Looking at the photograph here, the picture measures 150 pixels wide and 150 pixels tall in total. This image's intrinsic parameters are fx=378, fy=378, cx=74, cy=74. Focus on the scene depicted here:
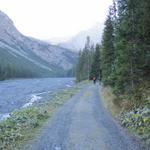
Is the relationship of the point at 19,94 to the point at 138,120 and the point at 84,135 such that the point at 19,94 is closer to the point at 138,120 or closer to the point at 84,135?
the point at 138,120

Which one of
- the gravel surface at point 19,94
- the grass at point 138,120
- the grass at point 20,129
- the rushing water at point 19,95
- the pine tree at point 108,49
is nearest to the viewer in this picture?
the grass at point 20,129

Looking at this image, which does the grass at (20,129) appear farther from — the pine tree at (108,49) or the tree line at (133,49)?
the pine tree at (108,49)

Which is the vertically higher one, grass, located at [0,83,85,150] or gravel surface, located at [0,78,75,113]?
grass, located at [0,83,85,150]

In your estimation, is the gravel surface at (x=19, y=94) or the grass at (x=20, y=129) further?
the gravel surface at (x=19, y=94)

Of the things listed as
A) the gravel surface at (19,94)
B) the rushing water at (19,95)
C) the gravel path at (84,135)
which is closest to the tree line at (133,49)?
the gravel path at (84,135)

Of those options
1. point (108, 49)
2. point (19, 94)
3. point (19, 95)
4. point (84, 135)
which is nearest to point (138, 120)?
point (84, 135)

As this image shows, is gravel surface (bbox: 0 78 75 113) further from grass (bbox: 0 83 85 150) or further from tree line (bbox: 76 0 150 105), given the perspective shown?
tree line (bbox: 76 0 150 105)

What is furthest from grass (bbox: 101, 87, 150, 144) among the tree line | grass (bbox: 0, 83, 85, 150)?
grass (bbox: 0, 83, 85, 150)

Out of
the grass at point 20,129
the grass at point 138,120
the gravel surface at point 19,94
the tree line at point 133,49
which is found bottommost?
the gravel surface at point 19,94

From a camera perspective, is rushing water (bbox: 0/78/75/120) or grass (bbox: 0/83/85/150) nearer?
grass (bbox: 0/83/85/150)

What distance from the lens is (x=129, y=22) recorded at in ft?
95.0

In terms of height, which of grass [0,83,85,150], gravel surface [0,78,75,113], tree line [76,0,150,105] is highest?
tree line [76,0,150,105]

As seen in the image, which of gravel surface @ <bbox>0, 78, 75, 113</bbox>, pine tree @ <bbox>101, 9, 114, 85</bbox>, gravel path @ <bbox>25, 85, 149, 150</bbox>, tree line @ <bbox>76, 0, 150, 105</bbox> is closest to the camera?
gravel path @ <bbox>25, 85, 149, 150</bbox>

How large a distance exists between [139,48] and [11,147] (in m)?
14.7
